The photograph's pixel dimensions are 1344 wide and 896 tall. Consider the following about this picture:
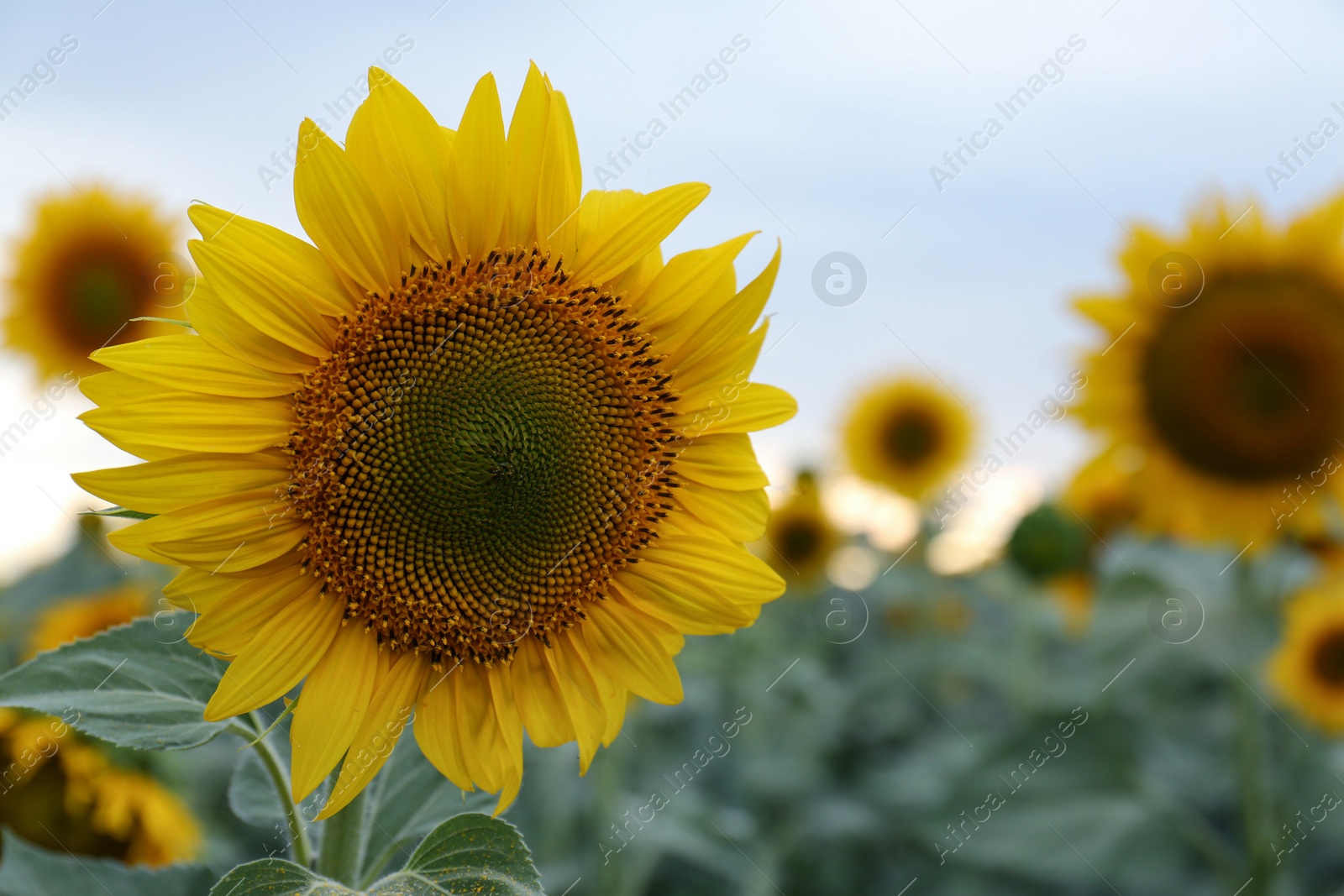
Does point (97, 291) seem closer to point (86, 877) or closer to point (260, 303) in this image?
point (86, 877)

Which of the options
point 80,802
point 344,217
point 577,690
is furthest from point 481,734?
point 80,802

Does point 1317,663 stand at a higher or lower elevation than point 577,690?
higher

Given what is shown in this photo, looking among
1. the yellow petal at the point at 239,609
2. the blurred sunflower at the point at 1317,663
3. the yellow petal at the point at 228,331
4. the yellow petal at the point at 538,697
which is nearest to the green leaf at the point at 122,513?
the yellow petal at the point at 239,609

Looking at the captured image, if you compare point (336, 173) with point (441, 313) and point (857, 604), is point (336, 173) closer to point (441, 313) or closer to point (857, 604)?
point (441, 313)

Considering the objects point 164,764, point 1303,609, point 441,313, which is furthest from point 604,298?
point 1303,609

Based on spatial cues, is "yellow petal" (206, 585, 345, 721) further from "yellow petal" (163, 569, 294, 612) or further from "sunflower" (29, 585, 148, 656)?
"sunflower" (29, 585, 148, 656)

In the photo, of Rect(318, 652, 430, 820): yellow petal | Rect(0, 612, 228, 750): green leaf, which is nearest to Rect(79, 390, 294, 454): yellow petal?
Rect(0, 612, 228, 750): green leaf
